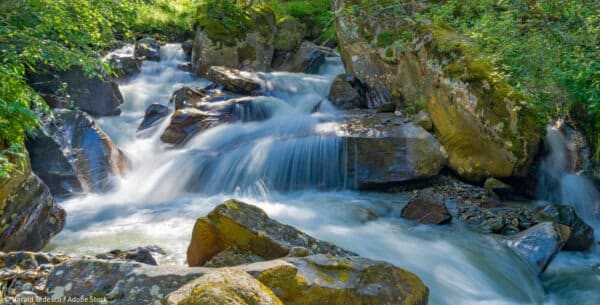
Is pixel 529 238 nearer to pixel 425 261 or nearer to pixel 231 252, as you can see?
pixel 425 261

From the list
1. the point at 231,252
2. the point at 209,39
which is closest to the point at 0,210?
Answer: the point at 231,252

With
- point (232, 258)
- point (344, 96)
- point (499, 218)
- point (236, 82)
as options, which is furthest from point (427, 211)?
point (236, 82)

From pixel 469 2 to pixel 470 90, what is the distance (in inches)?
90.8

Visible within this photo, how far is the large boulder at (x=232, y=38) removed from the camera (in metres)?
15.6

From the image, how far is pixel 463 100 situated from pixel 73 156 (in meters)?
7.33

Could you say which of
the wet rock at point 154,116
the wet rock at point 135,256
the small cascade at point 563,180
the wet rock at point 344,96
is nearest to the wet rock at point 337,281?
the wet rock at point 135,256

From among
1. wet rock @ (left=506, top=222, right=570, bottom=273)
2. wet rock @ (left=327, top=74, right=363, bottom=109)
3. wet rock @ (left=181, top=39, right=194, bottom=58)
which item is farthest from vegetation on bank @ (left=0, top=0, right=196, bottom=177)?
wet rock @ (left=181, top=39, right=194, bottom=58)

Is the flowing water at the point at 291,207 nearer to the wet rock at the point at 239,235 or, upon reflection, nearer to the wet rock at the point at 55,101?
the wet rock at the point at 239,235

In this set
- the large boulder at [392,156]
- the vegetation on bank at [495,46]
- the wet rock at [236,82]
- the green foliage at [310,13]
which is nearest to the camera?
the vegetation on bank at [495,46]

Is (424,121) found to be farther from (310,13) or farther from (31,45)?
(310,13)

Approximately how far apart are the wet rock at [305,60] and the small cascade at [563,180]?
32.6 ft

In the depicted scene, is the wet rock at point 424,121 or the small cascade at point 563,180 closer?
the small cascade at point 563,180

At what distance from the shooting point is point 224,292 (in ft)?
5.71

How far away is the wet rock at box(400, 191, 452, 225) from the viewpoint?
6.67 metres
